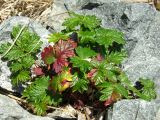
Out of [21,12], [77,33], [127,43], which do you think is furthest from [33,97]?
[21,12]

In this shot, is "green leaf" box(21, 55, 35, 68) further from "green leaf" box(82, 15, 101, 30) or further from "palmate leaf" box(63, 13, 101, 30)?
"green leaf" box(82, 15, 101, 30)

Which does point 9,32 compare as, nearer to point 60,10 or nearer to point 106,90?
point 60,10

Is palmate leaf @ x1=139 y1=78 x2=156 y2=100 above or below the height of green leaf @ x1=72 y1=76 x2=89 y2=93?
below

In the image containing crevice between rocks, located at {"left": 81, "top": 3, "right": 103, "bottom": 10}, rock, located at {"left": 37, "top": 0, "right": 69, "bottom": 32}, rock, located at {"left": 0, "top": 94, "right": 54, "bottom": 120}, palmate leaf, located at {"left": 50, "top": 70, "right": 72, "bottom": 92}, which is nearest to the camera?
rock, located at {"left": 0, "top": 94, "right": 54, "bottom": 120}

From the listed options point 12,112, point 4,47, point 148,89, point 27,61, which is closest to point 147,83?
point 148,89

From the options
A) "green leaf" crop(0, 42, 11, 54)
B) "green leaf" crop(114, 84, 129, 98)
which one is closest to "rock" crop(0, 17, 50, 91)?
"green leaf" crop(0, 42, 11, 54)

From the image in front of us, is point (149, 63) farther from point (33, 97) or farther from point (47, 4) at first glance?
point (47, 4)

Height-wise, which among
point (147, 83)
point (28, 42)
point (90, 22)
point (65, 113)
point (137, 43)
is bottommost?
point (65, 113)
